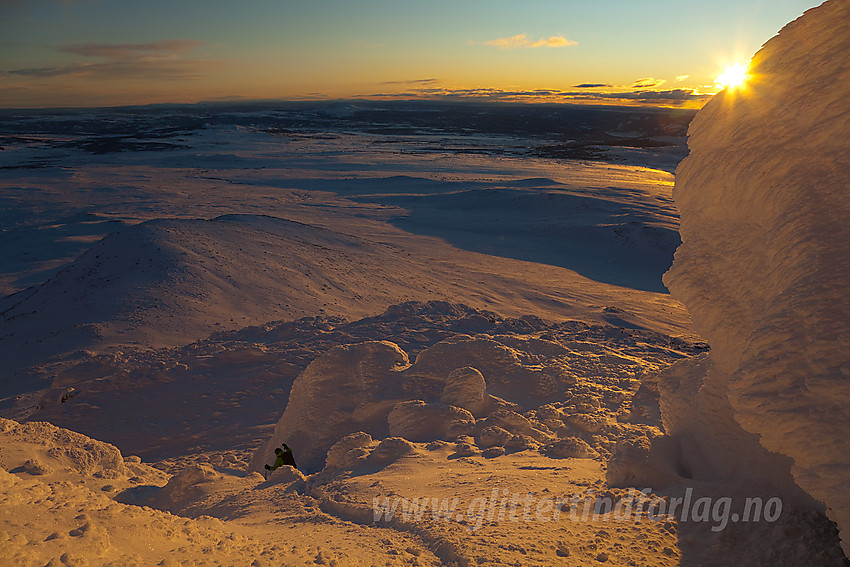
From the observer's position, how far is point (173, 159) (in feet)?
134

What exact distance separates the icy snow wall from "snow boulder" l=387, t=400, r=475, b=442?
2200mm

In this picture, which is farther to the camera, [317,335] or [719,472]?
[317,335]

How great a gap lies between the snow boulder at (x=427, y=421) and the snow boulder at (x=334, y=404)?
335 mm

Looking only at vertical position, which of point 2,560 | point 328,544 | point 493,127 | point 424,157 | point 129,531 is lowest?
point 328,544

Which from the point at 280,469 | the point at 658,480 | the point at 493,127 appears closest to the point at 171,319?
the point at 280,469

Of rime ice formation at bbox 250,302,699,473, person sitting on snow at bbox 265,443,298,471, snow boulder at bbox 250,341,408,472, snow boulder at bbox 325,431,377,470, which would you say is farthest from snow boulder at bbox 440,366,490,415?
person sitting on snow at bbox 265,443,298,471

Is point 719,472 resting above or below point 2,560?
below

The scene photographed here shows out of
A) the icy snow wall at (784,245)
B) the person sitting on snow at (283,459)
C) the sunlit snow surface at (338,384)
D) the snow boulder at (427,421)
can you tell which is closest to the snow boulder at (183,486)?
the sunlit snow surface at (338,384)

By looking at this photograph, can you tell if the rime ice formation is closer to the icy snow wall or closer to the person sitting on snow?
the person sitting on snow

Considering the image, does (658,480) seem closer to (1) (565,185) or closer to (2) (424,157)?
(1) (565,185)

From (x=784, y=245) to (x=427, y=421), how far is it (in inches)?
124

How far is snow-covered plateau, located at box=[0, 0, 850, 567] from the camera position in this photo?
249cm

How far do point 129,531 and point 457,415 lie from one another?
2952 mm

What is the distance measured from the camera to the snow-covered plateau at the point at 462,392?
2.49 m
